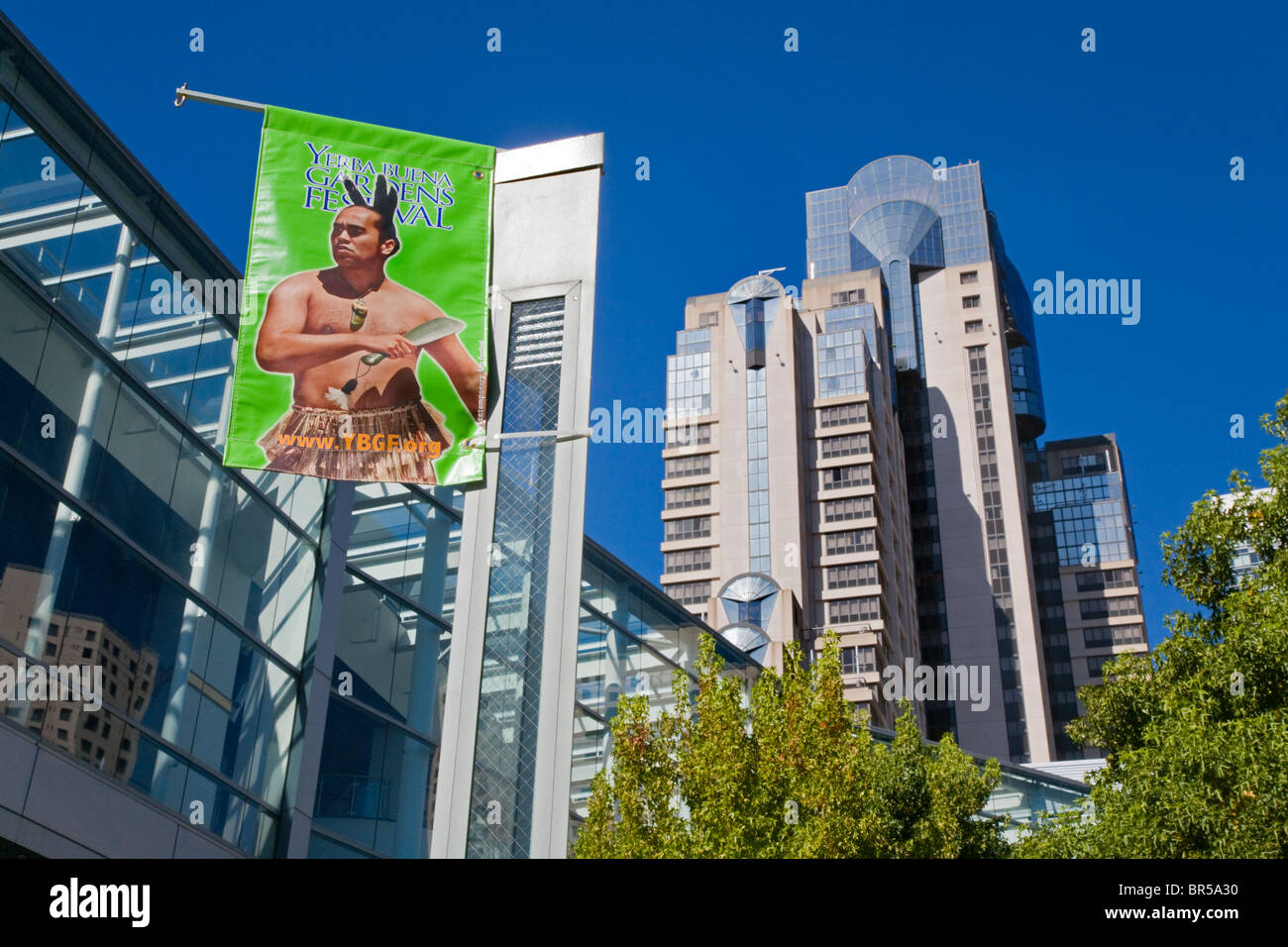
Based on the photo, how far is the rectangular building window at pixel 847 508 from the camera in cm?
10344

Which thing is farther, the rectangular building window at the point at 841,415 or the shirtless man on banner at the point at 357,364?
the rectangular building window at the point at 841,415

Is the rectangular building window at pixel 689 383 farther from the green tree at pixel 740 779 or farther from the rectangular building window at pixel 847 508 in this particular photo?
the green tree at pixel 740 779

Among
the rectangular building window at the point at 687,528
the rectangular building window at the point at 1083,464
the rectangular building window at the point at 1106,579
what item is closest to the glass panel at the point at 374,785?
the rectangular building window at the point at 687,528

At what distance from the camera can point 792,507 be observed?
10288 centimetres

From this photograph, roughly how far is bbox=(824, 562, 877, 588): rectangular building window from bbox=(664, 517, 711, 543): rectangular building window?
11.0 metres

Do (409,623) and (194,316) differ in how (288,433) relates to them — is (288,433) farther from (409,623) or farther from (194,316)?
(409,623)

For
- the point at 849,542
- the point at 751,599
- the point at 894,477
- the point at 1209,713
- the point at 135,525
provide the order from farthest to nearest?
the point at 894,477 < the point at 849,542 < the point at 751,599 < the point at 135,525 < the point at 1209,713

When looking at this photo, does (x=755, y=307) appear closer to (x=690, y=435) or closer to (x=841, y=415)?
(x=841, y=415)

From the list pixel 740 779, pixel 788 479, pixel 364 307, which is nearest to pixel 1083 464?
pixel 788 479

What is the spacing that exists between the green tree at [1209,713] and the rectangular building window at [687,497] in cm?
8711

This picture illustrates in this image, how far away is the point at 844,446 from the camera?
350 ft

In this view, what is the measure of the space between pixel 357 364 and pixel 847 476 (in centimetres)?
9723
